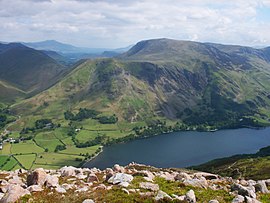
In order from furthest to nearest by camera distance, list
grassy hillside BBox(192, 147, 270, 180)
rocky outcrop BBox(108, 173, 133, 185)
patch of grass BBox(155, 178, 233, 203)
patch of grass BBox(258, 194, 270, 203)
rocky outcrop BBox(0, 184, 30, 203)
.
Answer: grassy hillside BBox(192, 147, 270, 180) → rocky outcrop BBox(108, 173, 133, 185) → patch of grass BBox(258, 194, 270, 203) → patch of grass BBox(155, 178, 233, 203) → rocky outcrop BBox(0, 184, 30, 203)

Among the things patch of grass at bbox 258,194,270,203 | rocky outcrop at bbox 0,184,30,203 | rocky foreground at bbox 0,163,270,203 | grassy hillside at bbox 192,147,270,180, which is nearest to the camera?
rocky outcrop at bbox 0,184,30,203

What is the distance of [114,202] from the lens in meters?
26.1

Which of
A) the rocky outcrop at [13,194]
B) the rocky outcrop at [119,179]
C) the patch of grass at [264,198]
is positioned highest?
the rocky outcrop at [13,194]

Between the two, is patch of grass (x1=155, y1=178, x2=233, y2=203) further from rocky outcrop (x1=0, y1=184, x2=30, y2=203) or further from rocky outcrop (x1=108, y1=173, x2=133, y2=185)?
rocky outcrop (x1=0, y1=184, x2=30, y2=203)

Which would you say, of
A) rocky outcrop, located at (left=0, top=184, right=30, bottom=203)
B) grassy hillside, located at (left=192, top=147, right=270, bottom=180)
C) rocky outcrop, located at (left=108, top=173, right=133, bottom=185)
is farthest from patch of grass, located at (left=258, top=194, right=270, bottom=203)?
grassy hillside, located at (left=192, top=147, right=270, bottom=180)

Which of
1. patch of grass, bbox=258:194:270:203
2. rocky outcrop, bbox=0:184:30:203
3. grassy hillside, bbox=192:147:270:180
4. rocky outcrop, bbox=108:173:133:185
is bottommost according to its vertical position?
grassy hillside, bbox=192:147:270:180

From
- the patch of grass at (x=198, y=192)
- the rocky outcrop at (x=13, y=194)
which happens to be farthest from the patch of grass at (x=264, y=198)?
the rocky outcrop at (x=13, y=194)

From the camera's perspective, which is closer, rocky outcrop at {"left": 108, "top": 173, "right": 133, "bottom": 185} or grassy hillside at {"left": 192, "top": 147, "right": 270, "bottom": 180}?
rocky outcrop at {"left": 108, "top": 173, "right": 133, "bottom": 185}

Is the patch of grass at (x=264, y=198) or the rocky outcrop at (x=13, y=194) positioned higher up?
the rocky outcrop at (x=13, y=194)

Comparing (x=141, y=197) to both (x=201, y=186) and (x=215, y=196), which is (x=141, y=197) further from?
(x=201, y=186)

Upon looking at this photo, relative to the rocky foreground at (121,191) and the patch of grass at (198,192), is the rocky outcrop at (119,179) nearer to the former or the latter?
the rocky foreground at (121,191)

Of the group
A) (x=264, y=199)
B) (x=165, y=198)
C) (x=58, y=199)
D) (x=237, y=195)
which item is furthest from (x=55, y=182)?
(x=264, y=199)

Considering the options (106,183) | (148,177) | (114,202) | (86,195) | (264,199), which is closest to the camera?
(114,202)

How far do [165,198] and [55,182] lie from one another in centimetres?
1209
